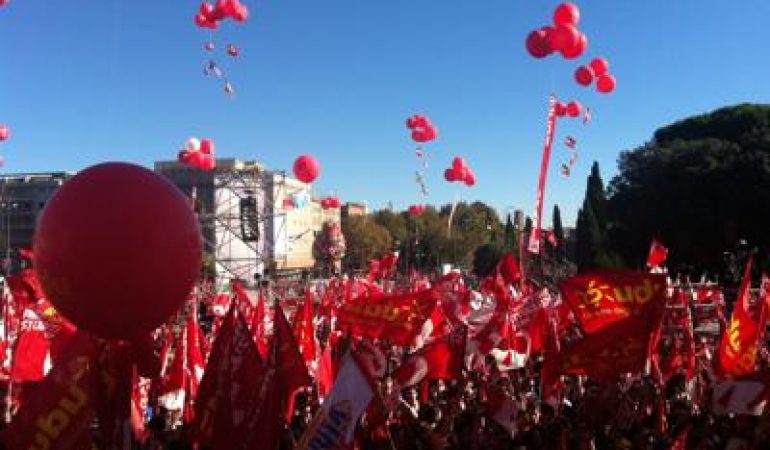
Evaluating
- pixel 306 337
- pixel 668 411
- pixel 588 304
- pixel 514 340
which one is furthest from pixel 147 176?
pixel 514 340

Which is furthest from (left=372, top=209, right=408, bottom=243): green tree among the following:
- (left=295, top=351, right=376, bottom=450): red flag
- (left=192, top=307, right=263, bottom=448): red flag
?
(left=295, top=351, right=376, bottom=450): red flag

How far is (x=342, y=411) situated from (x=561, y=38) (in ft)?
30.0

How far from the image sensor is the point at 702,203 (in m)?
41.9

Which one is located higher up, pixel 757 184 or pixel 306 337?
pixel 757 184

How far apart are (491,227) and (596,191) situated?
4547 cm

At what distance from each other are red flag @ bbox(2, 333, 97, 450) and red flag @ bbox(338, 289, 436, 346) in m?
5.21

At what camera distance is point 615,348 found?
30.0 ft

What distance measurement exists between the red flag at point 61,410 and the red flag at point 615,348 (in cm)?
488

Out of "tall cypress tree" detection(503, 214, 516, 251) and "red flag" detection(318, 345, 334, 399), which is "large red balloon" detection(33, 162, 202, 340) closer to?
"red flag" detection(318, 345, 334, 399)

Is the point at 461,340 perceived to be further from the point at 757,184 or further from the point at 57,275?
the point at 757,184

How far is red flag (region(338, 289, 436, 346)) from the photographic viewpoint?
1179 cm

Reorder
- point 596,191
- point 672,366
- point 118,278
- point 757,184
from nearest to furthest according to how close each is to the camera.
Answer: point 118,278
point 672,366
point 757,184
point 596,191

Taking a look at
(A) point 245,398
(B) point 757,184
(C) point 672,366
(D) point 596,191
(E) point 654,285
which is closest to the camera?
(A) point 245,398

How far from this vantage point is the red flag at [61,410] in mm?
6605
